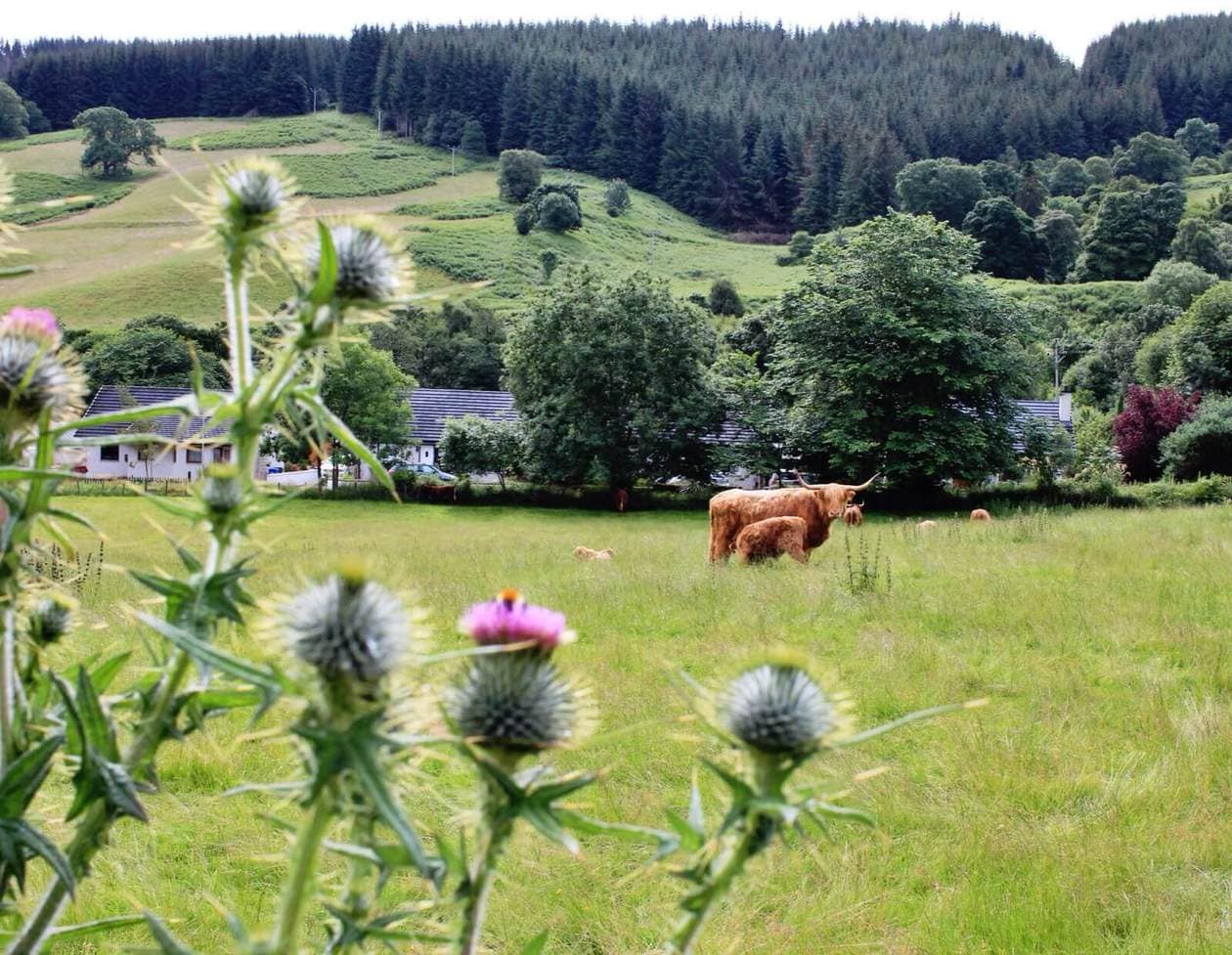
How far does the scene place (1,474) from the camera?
1134 millimetres

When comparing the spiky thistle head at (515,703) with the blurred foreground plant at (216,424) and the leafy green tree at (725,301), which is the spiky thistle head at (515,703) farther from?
the leafy green tree at (725,301)

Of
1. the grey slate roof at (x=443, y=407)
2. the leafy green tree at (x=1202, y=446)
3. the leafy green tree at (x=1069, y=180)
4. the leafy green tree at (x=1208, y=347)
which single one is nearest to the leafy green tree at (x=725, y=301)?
the grey slate roof at (x=443, y=407)

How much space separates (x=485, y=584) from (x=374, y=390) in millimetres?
35504

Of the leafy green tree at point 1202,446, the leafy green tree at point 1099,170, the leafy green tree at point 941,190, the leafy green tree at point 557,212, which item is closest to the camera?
the leafy green tree at point 1202,446

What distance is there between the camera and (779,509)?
16219 millimetres

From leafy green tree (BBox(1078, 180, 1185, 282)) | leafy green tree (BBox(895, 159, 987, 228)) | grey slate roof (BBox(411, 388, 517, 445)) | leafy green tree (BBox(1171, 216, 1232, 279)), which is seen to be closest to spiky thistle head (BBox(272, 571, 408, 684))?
grey slate roof (BBox(411, 388, 517, 445))

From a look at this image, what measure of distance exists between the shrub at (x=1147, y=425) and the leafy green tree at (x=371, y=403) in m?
34.9

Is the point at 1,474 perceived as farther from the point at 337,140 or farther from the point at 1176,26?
the point at 1176,26

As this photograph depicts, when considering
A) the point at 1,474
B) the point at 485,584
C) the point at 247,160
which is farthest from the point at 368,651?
the point at 485,584

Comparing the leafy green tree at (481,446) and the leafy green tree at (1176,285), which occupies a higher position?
the leafy green tree at (1176,285)

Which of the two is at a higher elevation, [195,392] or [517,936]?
[195,392]

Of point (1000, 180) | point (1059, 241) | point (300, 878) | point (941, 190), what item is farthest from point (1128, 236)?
→ point (300, 878)

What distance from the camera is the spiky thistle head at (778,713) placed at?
122 centimetres

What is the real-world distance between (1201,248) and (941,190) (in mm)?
32736
